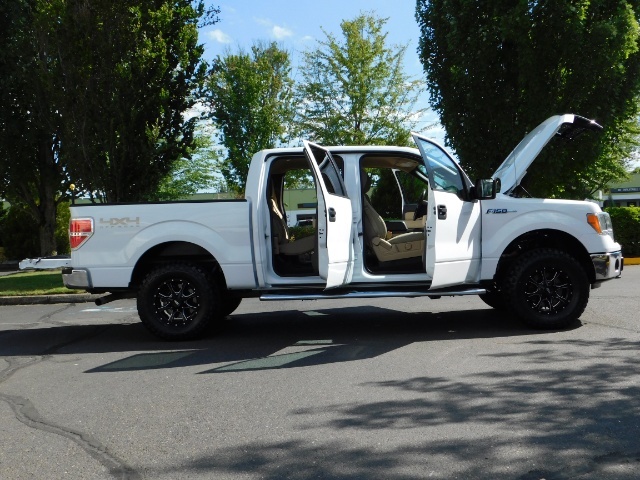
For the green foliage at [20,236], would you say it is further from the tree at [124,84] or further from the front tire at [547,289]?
the front tire at [547,289]

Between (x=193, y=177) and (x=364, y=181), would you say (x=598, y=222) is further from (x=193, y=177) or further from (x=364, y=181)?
(x=193, y=177)

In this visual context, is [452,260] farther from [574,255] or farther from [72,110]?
[72,110]

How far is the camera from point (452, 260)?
23.7 feet

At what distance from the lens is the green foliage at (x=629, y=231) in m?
18.5

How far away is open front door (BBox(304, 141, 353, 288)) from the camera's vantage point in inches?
271

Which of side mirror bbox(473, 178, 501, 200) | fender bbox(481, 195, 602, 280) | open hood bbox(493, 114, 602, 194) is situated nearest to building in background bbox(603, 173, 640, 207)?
open hood bbox(493, 114, 602, 194)

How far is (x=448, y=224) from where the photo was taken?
23.6 ft

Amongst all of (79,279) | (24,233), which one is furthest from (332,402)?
(24,233)

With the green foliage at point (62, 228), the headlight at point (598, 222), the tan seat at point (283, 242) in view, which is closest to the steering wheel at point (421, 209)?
the tan seat at point (283, 242)

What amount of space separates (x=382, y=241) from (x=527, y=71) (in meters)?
10.0

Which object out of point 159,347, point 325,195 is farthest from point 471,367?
point 159,347

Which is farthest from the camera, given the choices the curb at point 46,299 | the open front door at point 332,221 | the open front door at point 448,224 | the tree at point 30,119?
the tree at point 30,119

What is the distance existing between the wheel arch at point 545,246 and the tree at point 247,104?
2490 centimetres

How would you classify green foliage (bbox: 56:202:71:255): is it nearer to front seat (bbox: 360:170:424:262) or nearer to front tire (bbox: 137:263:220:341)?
front tire (bbox: 137:263:220:341)
